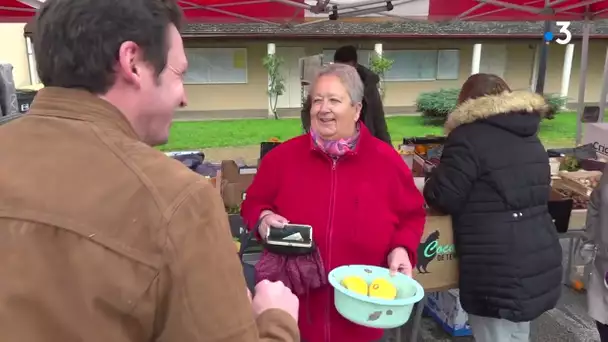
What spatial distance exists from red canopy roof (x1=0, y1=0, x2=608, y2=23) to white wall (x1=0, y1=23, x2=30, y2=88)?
12374mm


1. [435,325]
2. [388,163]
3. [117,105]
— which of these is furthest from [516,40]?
[117,105]

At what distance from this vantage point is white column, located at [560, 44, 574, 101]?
1823cm

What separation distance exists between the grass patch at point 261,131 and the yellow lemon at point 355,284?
10.8 metres

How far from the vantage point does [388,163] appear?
2.36 meters

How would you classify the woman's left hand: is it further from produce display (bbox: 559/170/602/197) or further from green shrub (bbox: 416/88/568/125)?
green shrub (bbox: 416/88/568/125)

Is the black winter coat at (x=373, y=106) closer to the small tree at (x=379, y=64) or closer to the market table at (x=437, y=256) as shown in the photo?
the market table at (x=437, y=256)

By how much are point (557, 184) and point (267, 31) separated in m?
12.0

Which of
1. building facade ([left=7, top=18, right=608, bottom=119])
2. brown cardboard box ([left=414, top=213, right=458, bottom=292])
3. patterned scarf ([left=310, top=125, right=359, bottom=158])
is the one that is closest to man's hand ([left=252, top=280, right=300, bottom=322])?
patterned scarf ([left=310, top=125, right=359, bottom=158])

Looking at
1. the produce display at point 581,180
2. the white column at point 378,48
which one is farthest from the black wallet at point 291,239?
the white column at point 378,48

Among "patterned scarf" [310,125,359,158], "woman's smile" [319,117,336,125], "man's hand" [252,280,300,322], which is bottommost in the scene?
"man's hand" [252,280,300,322]

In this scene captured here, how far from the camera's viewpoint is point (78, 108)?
857 millimetres

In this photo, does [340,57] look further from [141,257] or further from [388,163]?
[141,257]

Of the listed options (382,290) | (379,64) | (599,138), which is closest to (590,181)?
(599,138)

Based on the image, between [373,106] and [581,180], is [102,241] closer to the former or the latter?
[373,106]
